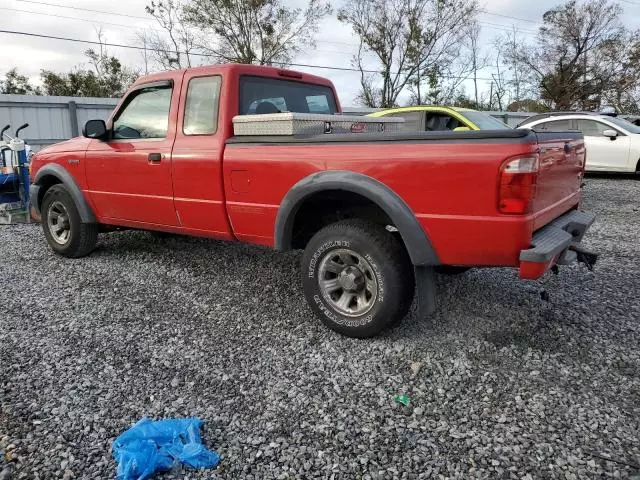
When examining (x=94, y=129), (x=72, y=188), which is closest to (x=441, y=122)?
(x=94, y=129)

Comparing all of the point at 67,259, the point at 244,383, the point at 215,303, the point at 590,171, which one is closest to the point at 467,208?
the point at 244,383

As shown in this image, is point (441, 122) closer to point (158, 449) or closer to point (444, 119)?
point (444, 119)

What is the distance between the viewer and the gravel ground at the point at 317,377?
7.54 feet

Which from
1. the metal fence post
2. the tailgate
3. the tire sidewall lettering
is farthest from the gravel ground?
the metal fence post

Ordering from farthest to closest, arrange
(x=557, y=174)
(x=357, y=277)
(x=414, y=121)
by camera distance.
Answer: (x=414, y=121) < (x=357, y=277) < (x=557, y=174)

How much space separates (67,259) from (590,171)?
1187 cm

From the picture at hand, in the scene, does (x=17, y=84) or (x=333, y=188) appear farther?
(x=17, y=84)

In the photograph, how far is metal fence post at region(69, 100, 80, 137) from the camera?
1314cm

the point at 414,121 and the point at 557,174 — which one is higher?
the point at 414,121

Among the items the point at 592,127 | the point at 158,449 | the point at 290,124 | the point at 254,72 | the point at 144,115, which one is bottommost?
the point at 158,449

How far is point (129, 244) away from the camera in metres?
6.09

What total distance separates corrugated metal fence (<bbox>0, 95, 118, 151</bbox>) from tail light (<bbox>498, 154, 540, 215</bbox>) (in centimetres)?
1284

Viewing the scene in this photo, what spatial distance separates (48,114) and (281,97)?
10.8m

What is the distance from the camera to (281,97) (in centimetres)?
453
